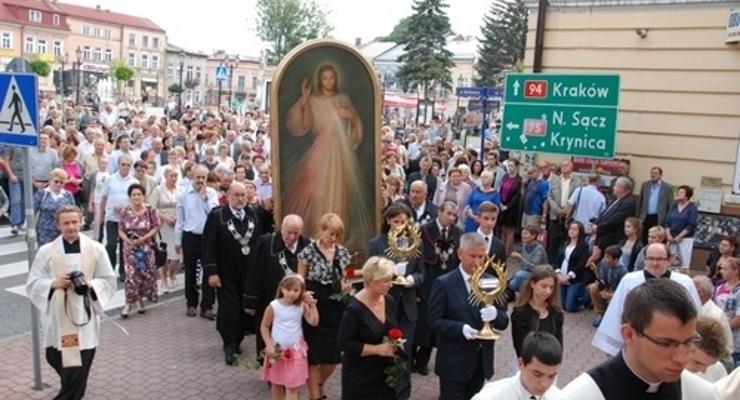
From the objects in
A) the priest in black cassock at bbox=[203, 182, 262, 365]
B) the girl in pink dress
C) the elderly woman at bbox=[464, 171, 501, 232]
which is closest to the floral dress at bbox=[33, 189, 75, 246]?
the priest in black cassock at bbox=[203, 182, 262, 365]

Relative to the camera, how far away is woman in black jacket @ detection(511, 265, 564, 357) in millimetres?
5340

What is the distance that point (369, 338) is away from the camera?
5.16 meters

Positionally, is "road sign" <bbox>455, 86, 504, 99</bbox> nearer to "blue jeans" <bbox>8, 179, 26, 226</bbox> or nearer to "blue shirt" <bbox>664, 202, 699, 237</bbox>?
"blue shirt" <bbox>664, 202, 699, 237</bbox>

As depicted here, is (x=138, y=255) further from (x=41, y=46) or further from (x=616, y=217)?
(x=41, y=46)

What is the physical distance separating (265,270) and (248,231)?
4.34 ft

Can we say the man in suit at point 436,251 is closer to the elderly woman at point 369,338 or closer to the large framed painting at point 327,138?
the large framed painting at point 327,138

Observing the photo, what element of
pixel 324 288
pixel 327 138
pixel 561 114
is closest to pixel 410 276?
pixel 324 288

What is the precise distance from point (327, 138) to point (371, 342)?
13.5ft

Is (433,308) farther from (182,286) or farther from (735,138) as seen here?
(735,138)

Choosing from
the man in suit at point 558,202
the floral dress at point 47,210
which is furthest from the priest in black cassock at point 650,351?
the man in suit at point 558,202

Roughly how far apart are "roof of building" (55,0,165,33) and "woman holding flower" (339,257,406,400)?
321ft

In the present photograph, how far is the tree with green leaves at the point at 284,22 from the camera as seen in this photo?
70.7m

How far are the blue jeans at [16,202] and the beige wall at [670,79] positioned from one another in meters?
11.2

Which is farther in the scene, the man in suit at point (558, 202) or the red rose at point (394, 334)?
the man in suit at point (558, 202)
